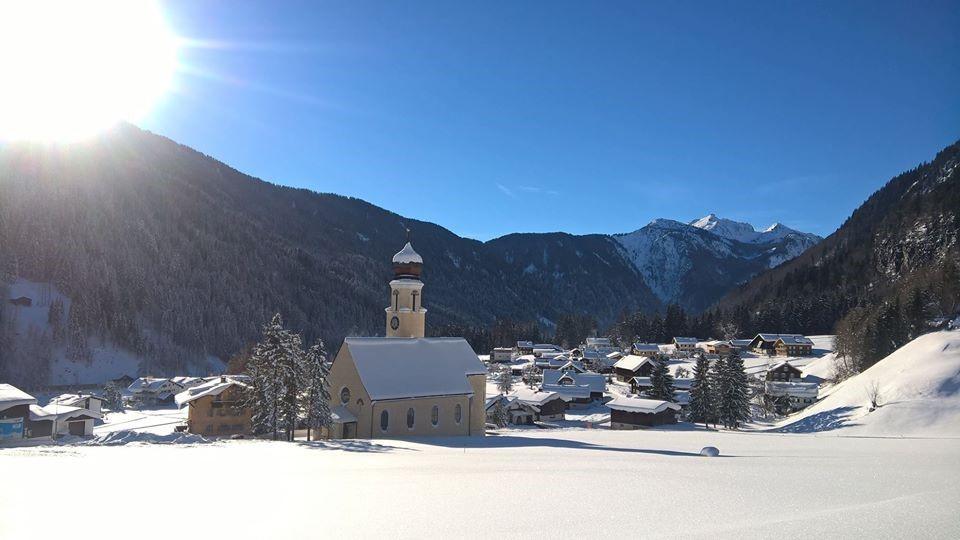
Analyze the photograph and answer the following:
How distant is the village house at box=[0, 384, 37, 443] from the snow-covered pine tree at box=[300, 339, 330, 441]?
27.9 meters

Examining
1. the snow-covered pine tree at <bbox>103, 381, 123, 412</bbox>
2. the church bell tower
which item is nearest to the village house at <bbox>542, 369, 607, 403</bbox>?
the church bell tower

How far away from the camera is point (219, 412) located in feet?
160

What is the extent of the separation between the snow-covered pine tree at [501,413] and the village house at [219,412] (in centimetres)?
2458

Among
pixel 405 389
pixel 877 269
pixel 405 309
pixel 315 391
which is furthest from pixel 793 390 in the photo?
pixel 877 269

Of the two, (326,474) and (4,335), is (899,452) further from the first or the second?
(4,335)

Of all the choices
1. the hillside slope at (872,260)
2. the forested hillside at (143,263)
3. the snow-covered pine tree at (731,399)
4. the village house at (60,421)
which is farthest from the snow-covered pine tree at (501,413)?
the forested hillside at (143,263)

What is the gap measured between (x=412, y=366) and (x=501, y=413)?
83.8ft

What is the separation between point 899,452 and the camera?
49.6ft

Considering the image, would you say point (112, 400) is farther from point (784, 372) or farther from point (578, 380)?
point (784, 372)

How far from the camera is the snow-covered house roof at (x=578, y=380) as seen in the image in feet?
255

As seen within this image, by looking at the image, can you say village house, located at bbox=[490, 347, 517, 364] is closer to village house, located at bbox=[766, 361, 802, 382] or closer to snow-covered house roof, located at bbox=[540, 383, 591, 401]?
snow-covered house roof, located at bbox=[540, 383, 591, 401]

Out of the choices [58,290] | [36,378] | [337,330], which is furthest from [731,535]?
[337,330]

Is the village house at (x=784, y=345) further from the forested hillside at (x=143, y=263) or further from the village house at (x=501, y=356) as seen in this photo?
the forested hillside at (x=143, y=263)

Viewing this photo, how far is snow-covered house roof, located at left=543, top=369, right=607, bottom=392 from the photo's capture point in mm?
77875
